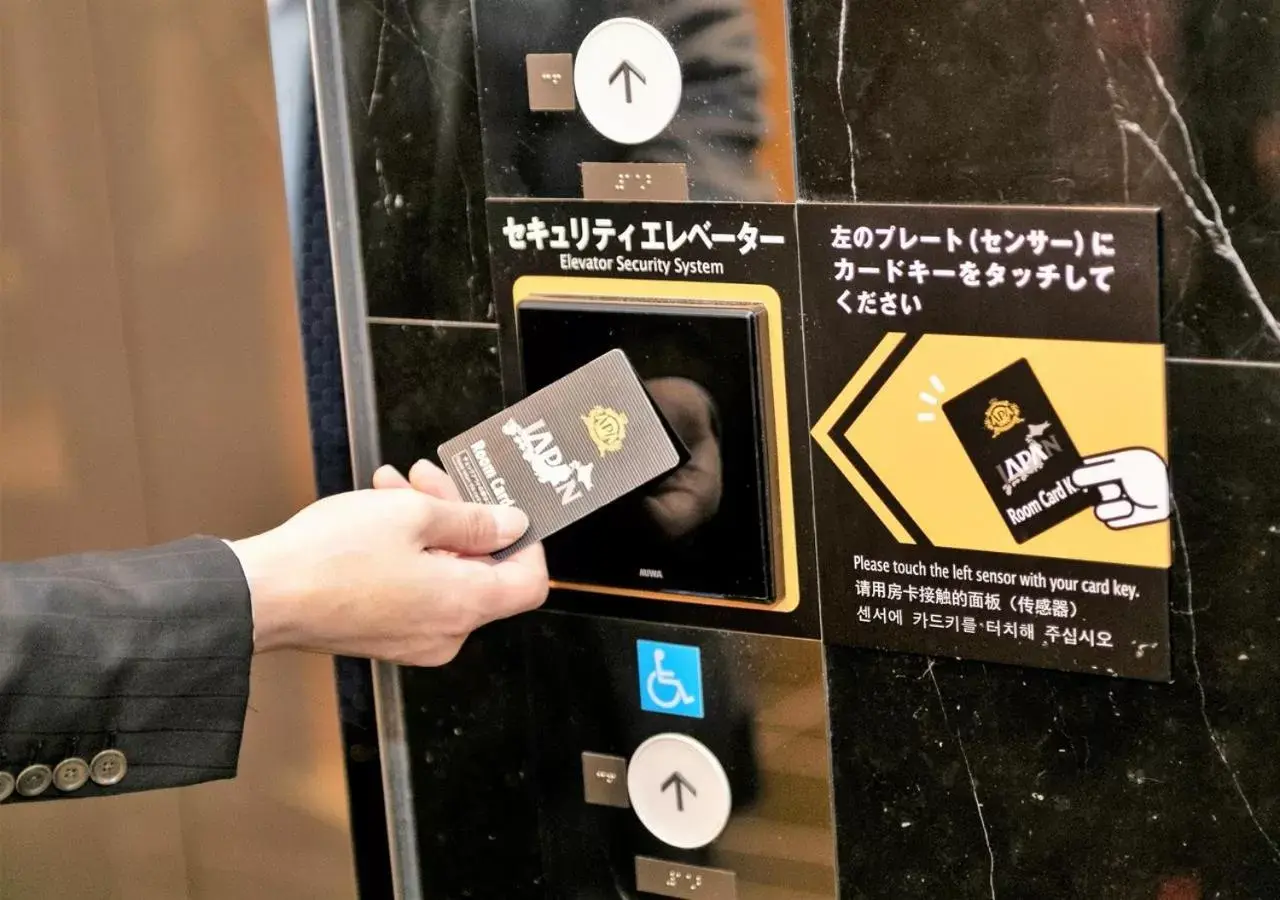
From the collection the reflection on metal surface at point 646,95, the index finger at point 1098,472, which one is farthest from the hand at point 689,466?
the index finger at point 1098,472

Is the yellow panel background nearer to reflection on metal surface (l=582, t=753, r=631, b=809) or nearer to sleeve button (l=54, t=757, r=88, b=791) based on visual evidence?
reflection on metal surface (l=582, t=753, r=631, b=809)

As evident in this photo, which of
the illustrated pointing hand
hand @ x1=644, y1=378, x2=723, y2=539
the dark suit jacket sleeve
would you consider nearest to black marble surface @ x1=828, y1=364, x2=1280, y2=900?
the illustrated pointing hand

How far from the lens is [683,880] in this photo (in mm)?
1152

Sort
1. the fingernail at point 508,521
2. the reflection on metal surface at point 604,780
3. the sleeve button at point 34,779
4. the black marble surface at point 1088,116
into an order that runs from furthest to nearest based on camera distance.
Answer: the reflection on metal surface at point 604,780 < the fingernail at point 508,521 < the sleeve button at point 34,779 < the black marble surface at point 1088,116

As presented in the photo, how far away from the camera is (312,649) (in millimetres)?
1035

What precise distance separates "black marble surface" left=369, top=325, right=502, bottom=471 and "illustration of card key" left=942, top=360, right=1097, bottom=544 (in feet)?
1.10

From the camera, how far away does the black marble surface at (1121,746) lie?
896 mm

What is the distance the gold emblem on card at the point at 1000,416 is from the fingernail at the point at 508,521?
0.30m

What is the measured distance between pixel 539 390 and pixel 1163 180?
0.41 metres

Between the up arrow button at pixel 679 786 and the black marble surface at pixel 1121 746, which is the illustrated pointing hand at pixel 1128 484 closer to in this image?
the black marble surface at pixel 1121 746

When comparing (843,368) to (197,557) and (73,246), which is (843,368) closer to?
(197,557)

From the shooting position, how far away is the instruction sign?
0.90 metres

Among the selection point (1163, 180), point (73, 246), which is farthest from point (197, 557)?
point (1163, 180)

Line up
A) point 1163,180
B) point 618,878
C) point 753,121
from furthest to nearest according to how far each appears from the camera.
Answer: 1. point 618,878
2. point 753,121
3. point 1163,180
